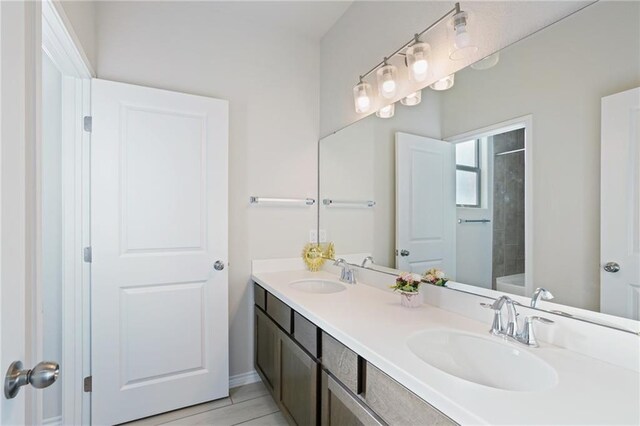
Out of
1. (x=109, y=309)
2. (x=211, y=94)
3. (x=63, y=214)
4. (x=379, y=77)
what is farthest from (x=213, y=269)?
(x=379, y=77)

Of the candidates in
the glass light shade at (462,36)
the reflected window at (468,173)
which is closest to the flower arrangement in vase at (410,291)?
the reflected window at (468,173)

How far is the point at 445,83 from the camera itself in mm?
1438

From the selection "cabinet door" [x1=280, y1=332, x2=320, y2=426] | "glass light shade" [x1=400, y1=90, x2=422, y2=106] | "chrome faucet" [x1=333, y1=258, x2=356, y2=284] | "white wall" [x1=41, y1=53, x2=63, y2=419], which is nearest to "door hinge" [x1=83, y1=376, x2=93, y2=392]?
"white wall" [x1=41, y1=53, x2=63, y2=419]

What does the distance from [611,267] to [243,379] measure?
2.22 m

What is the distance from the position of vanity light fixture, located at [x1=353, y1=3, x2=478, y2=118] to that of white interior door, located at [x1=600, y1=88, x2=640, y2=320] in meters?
0.60

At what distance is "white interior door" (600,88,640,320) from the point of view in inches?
33.5

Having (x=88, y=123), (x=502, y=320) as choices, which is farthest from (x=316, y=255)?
(x=88, y=123)

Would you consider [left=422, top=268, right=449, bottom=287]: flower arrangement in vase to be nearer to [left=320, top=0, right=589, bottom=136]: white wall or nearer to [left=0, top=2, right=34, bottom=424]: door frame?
[left=320, top=0, right=589, bottom=136]: white wall

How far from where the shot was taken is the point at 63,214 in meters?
1.73

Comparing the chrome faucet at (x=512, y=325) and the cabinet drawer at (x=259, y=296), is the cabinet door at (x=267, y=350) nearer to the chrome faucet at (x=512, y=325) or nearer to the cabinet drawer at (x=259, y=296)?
the cabinet drawer at (x=259, y=296)

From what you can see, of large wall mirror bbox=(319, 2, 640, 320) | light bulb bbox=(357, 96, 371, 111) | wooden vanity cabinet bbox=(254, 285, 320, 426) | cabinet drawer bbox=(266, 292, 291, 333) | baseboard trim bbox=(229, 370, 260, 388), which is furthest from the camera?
baseboard trim bbox=(229, 370, 260, 388)

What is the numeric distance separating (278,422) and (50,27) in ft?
7.27

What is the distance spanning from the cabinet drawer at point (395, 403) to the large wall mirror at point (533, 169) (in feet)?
1.98

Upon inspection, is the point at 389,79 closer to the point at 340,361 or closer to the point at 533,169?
the point at 533,169
